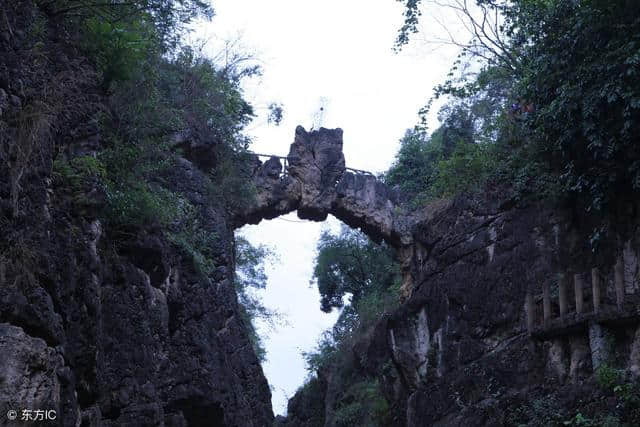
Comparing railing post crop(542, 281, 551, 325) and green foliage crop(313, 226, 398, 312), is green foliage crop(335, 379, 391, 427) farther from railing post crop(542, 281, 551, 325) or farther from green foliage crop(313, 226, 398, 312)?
railing post crop(542, 281, 551, 325)

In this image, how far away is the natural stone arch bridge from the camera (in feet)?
61.8

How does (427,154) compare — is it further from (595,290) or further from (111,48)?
(111,48)

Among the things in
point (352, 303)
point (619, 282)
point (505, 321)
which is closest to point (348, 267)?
point (352, 303)

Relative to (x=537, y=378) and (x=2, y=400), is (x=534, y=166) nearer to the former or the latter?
(x=537, y=378)

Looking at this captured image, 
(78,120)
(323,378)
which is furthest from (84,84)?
(323,378)

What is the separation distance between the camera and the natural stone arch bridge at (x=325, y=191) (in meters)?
18.8

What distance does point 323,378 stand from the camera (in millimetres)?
22922

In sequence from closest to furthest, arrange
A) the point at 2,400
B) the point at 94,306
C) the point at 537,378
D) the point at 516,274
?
the point at 2,400, the point at 94,306, the point at 537,378, the point at 516,274

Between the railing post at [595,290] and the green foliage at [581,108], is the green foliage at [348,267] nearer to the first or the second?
the green foliage at [581,108]

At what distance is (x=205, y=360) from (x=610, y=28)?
25.4ft

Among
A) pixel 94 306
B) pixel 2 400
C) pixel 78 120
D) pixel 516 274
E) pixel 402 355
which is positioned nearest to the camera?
pixel 2 400

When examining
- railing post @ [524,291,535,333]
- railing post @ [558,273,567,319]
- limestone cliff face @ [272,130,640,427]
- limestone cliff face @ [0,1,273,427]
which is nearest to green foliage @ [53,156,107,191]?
limestone cliff face @ [0,1,273,427]

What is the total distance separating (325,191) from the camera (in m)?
19.1

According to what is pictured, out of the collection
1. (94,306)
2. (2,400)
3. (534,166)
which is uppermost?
(534,166)
